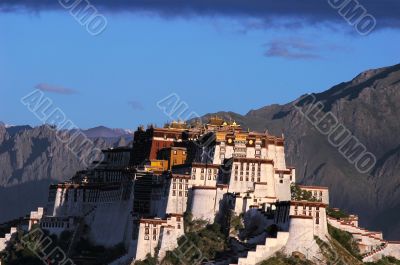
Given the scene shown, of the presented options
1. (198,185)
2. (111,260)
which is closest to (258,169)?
(198,185)

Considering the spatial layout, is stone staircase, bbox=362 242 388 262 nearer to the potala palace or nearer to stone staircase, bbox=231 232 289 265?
the potala palace

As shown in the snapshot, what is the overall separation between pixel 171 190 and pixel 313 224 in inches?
839

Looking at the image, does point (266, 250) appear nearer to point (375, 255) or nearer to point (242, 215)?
point (242, 215)

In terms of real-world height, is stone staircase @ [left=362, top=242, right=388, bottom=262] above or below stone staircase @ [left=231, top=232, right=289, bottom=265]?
above

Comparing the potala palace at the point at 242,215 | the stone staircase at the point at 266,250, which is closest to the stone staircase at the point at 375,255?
the potala palace at the point at 242,215

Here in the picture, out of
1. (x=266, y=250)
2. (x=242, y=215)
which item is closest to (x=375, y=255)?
(x=242, y=215)

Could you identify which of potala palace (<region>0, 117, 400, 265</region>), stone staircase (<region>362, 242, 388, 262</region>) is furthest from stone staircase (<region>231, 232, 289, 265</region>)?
stone staircase (<region>362, 242, 388, 262</region>)

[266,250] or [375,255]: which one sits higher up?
[375,255]

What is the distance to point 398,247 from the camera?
191 metres

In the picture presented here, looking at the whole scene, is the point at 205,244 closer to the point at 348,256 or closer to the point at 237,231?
the point at 237,231

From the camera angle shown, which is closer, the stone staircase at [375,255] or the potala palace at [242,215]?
the potala palace at [242,215]

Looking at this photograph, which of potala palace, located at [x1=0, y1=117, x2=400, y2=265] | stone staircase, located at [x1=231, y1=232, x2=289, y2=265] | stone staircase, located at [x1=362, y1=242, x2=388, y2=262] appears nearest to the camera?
stone staircase, located at [x1=231, y1=232, x2=289, y2=265]

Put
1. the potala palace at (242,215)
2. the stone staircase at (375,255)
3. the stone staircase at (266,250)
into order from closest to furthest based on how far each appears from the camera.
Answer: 1. the stone staircase at (266,250)
2. the potala palace at (242,215)
3. the stone staircase at (375,255)

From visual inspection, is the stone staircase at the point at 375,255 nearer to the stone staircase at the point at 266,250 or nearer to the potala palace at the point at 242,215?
the potala palace at the point at 242,215
